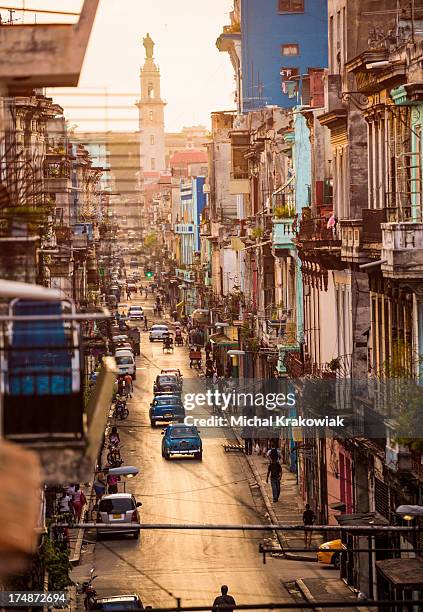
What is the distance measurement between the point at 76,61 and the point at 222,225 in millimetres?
81726

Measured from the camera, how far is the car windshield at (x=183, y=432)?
2205 inches

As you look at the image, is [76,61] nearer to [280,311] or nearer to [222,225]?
[280,311]

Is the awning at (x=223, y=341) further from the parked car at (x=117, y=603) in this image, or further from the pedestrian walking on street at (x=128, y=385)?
the parked car at (x=117, y=603)

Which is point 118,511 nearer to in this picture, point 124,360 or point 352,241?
point 352,241

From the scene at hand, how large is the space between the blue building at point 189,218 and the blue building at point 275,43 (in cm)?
4367

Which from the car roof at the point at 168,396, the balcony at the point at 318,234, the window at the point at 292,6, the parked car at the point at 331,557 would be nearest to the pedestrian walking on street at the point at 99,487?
the balcony at the point at 318,234

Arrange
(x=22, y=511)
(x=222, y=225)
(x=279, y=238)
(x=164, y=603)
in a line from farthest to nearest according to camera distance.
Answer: (x=222, y=225)
(x=279, y=238)
(x=164, y=603)
(x=22, y=511)

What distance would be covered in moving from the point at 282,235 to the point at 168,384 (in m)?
21.3

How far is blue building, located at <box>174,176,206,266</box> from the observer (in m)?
130

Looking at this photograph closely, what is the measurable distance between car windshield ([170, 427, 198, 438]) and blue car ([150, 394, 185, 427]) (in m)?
6.79

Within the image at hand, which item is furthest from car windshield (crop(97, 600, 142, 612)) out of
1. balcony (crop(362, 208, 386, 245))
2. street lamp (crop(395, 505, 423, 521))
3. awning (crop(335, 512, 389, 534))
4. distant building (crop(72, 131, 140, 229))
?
balcony (crop(362, 208, 386, 245))

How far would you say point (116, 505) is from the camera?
41906 millimetres

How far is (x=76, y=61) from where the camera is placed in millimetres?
8891

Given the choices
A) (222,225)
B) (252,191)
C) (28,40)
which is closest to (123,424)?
A: (252,191)
